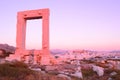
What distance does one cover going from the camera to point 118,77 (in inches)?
500

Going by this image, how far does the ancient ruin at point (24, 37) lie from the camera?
1945cm

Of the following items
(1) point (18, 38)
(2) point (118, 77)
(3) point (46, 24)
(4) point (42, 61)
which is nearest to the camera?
(2) point (118, 77)

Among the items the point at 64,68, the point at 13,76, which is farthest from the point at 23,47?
the point at 13,76

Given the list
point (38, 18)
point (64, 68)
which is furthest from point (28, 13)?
point (64, 68)

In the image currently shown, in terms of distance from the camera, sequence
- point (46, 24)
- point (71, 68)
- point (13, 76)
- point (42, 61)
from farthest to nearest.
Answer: point (46, 24) < point (42, 61) < point (71, 68) < point (13, 76)

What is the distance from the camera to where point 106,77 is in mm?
13367

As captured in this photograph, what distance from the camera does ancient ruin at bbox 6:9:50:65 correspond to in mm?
19448

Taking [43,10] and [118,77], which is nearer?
[118,77]

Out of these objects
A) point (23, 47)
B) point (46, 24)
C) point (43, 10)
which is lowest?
point (23, 47)

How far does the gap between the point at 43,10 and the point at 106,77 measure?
945 centimetres

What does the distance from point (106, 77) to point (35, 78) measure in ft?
20.0

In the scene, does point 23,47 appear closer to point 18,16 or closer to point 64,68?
point 18,16

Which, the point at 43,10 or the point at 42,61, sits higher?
the point at 43,10

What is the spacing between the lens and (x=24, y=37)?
71.8 ft
